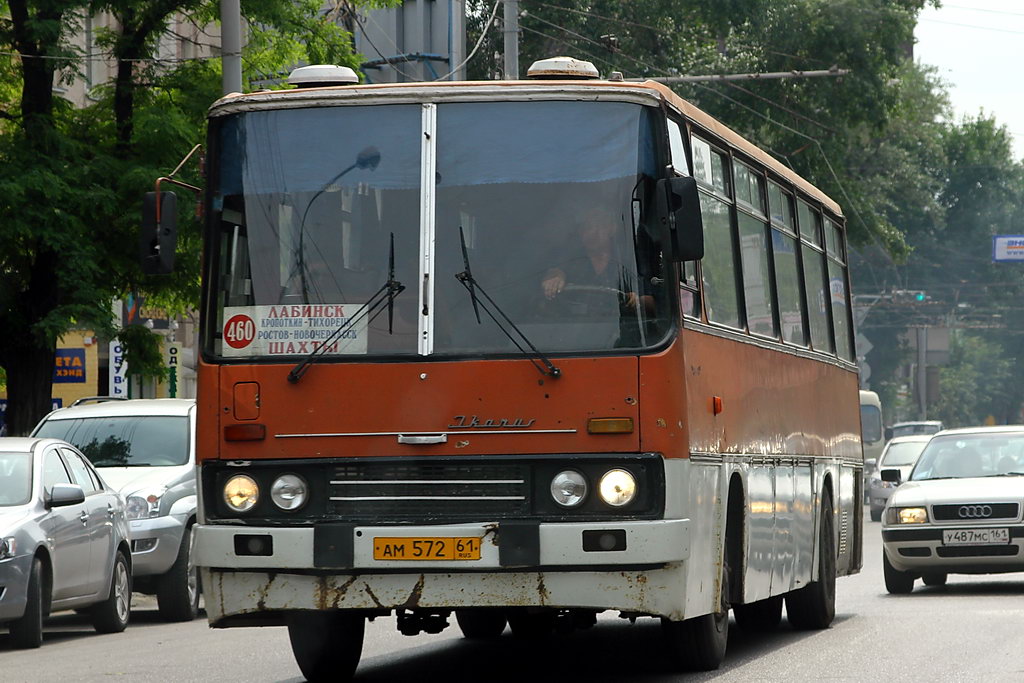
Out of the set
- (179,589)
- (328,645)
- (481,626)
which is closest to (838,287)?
(481,626)

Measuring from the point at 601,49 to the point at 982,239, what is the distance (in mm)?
43384

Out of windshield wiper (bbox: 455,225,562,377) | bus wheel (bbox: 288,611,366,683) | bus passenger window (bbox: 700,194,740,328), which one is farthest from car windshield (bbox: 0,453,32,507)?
windshield wiper (bbox: 455,225,562,377)

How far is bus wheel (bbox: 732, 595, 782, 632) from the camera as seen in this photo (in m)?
14.8

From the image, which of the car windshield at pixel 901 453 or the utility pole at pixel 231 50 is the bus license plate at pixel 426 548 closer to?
the utility pole at pixel 231 50

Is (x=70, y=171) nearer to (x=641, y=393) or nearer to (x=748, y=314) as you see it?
(x=748, y=314)

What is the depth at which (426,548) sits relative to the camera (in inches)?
376

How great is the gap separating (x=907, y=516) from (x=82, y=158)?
10.0 metres

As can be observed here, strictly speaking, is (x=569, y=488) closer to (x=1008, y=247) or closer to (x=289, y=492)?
(x=289, y=492)

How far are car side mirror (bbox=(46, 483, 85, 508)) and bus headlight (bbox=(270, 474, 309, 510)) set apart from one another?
19.0 feet

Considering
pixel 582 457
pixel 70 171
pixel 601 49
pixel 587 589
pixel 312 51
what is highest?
pixel 601 49

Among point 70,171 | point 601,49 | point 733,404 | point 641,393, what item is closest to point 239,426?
point 641,393

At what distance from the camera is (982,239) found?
82.8 m

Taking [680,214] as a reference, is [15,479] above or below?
below

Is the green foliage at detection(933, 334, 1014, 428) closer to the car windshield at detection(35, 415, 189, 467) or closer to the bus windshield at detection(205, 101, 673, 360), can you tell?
the car windshield at detection(35, 415, 189, 467)
